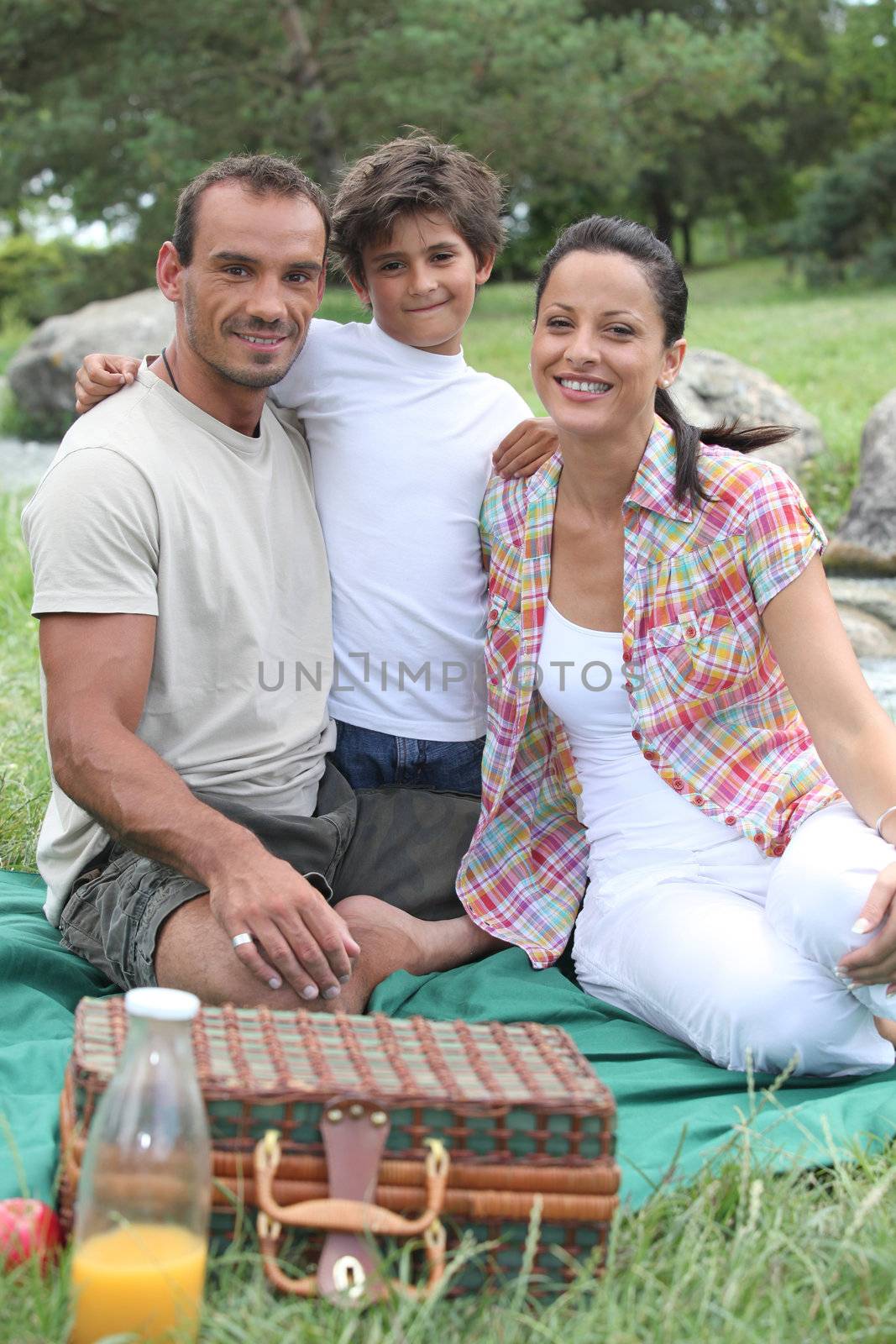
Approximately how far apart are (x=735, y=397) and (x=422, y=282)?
5890 millimetres

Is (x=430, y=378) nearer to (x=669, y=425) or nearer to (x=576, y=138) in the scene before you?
(x=669, y=425)

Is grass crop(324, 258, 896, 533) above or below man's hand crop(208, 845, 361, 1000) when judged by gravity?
above

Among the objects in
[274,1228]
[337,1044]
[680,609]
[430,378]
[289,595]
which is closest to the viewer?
[274,1228]

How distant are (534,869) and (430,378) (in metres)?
1.29

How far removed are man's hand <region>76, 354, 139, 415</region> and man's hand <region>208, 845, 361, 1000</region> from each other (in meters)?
1.26

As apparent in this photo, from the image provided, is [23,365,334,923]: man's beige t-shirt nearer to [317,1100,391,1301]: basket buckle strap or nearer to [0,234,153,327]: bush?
[317,1100,391,1301]: basket buckle strap

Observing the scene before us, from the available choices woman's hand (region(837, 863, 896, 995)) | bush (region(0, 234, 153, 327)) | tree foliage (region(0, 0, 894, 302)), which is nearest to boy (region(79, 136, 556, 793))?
woman's hand (region(837, 863, 896, 995))

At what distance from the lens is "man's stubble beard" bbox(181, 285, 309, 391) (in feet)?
10.8

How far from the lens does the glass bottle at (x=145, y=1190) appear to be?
1818 mm

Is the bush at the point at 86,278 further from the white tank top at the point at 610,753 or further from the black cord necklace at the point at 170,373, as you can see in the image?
the white tank top at the point at 610,753

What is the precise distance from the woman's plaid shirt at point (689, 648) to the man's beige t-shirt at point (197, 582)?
0.48 m

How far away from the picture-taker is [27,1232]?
2.04 m

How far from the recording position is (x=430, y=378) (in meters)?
3.69

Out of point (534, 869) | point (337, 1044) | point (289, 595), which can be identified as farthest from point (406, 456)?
point (337, 1044)
